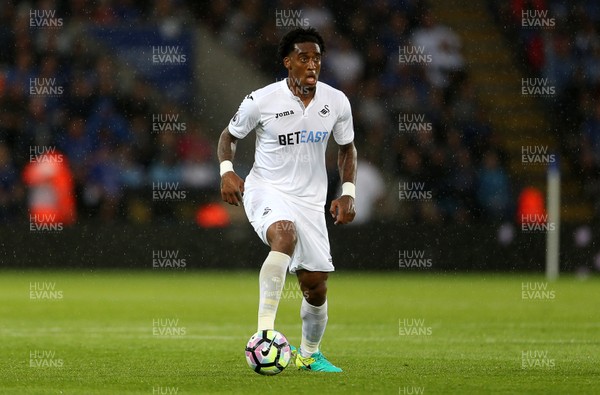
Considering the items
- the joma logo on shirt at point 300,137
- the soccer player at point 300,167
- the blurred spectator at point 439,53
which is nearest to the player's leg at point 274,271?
the soccer player at point 300,167

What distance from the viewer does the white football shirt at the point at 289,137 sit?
891 centimetres

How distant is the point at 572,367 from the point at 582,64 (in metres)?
13.7

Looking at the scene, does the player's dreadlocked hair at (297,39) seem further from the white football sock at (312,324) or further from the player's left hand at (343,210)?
the white football sock at (312,324)

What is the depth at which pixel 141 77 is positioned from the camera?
21812mm

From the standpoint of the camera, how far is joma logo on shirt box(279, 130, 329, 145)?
8.90m

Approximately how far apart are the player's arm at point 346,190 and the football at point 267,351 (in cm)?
102

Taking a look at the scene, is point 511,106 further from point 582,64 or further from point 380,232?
point 380,232

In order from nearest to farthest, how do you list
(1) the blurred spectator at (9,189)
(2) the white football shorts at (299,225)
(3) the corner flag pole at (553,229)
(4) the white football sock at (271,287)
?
(4) the white football sock at (271,287) → (2) the white football shorts at (299,225) → (3) the corner flag pole at (553,229) → (1) the blurred spectator at (9,189)

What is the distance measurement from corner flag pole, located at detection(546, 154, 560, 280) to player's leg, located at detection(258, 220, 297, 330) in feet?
35.7

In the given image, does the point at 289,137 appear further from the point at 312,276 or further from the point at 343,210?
the point at 312,276

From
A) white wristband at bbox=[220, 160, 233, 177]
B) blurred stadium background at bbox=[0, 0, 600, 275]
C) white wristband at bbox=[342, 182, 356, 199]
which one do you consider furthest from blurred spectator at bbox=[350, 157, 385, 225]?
white wristband at bbox=[220, 160, 233, 177]

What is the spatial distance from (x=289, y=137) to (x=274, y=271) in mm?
1014

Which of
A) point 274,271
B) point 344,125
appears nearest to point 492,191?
point 344,125

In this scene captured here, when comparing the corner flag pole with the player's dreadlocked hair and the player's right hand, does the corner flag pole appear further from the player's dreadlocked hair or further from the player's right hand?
the player's right hand
